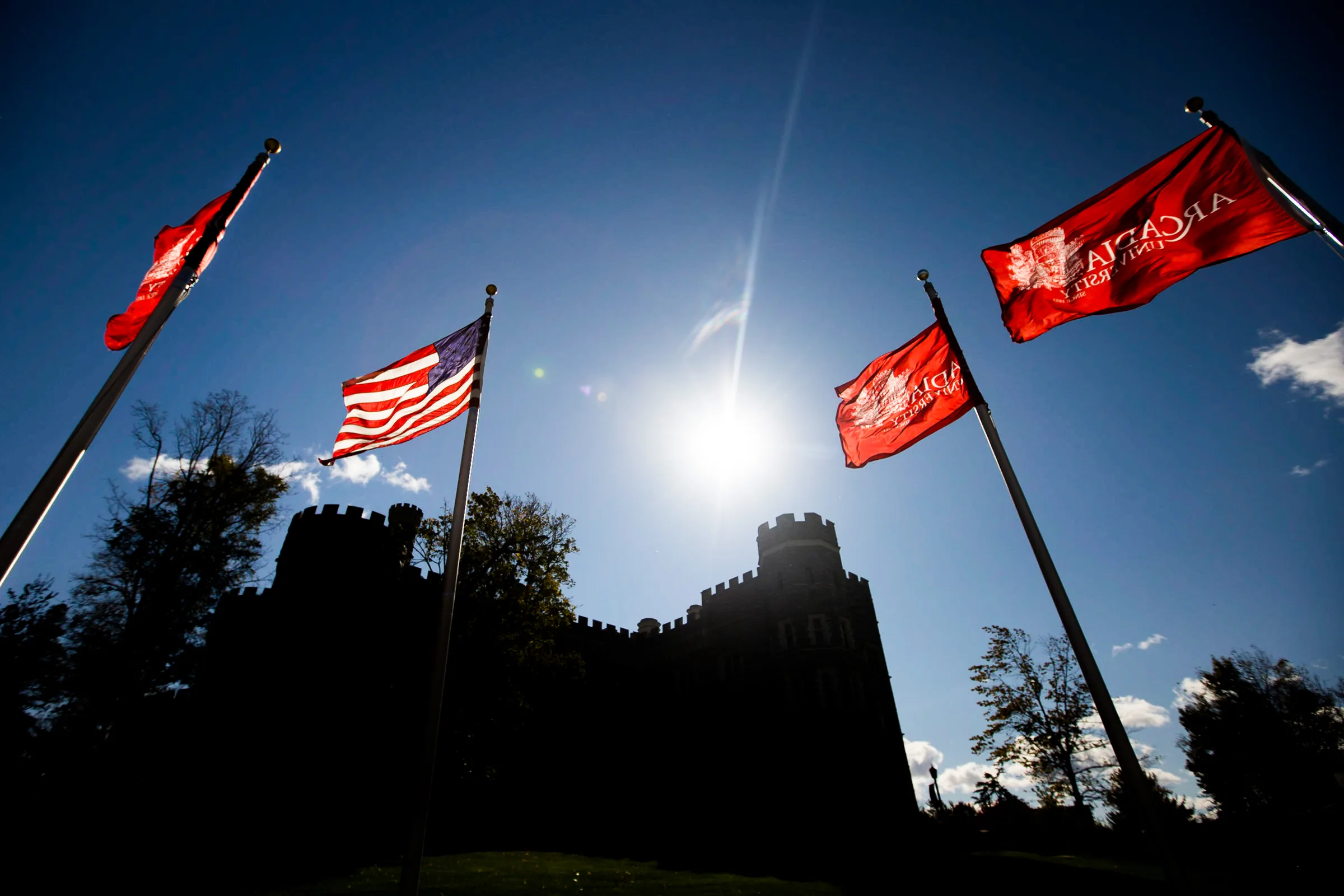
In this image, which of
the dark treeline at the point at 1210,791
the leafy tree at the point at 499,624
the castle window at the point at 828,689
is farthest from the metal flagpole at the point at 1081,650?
the castle window at the point at 828,689

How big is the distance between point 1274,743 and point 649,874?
53.5 meters

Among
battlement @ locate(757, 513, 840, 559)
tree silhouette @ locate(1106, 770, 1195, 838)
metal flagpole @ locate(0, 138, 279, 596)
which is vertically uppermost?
battlement @ locate(757, 513, 840, 559)

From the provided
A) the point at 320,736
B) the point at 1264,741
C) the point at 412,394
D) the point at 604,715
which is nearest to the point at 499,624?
the point at 320,736

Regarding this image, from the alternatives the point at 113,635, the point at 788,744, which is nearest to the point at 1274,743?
the point at 788,744

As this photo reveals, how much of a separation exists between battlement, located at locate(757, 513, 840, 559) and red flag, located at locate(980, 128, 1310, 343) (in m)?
27.5

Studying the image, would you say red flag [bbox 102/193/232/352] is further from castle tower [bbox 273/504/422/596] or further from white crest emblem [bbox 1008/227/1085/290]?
castle tower [bbox 273/504/422/596]

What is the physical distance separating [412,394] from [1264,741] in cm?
6397

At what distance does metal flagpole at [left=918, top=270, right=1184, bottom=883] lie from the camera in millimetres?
5434

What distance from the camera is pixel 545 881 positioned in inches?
567

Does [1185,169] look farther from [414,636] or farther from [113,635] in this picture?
[113,635]

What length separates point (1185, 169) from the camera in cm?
734

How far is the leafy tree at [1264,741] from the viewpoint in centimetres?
3978

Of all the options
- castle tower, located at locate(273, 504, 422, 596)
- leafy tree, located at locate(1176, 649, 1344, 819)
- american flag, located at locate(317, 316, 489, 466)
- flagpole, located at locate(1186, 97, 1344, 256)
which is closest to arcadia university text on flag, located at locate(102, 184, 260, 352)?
american flag, located at locate(317, 316, 489, 466)

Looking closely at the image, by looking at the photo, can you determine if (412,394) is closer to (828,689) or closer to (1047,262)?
(1047,262)
